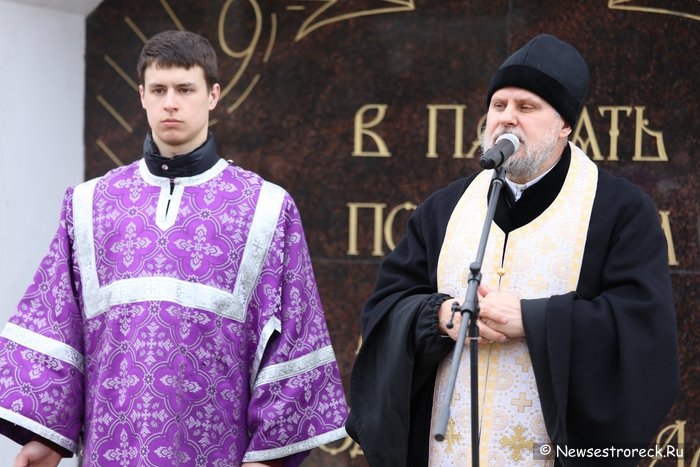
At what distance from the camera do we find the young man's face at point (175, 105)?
4742 mm

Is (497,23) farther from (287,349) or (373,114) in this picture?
(287,349)

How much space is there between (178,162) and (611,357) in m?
1.56

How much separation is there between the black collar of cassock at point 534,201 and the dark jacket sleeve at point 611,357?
312mm

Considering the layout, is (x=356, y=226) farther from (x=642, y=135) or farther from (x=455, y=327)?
(x=455, y=327)

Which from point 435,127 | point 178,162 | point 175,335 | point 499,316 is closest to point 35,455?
point 175,335

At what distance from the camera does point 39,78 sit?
6578 millimetres

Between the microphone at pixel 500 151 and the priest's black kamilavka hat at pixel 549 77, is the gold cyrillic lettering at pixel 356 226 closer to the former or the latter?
the priest's black kamilavka hat at pixel 549 77

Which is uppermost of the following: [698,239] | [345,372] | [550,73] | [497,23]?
[497,23]

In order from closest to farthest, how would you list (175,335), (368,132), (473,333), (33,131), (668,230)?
(473,333), (175,335), (668,230), (33,131), (368,132)

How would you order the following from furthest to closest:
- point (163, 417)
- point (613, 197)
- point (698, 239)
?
point (698, 239) < point (163, 417) < point (613, 197)

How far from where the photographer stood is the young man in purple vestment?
15.2ft

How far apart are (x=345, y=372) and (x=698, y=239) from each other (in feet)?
5.40

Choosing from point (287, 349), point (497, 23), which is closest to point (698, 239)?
point (497, 23)

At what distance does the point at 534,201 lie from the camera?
14.3 ft
